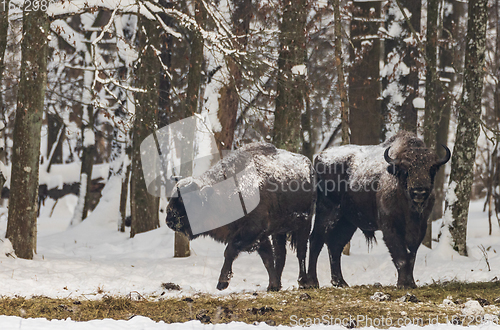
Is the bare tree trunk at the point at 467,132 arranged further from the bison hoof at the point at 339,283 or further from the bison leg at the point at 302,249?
the bison leg at the point at 302,249

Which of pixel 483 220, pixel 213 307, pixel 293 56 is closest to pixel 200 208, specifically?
pixel 213 307

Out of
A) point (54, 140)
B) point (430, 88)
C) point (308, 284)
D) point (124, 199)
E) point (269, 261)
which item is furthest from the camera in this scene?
point (54, 140)

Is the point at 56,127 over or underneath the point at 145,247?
over

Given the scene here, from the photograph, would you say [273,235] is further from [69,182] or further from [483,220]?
[69,182]

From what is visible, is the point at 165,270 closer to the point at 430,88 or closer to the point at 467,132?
the point at 467,132

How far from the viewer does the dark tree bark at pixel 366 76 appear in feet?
43.3

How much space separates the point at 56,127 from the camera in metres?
24.5

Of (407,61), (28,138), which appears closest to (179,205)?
(28,138)

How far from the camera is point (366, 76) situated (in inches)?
540

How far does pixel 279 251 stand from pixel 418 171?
2458mm

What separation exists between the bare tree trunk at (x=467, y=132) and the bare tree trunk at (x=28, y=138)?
7.68m

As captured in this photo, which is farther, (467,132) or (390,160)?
(467,132)

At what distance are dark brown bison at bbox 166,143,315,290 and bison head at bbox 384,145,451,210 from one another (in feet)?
5.29

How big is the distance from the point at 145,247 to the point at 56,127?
14.7 meters
